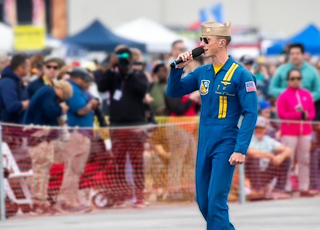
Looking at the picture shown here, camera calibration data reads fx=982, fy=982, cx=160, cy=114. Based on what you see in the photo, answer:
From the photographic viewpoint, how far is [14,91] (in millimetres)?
12328

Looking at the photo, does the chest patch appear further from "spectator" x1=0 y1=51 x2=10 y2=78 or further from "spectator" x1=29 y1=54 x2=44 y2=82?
"spectator" x1=0 y1=51 x2=10 y2=78

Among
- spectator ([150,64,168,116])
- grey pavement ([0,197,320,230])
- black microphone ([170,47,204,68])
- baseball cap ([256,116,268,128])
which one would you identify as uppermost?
black microphone ([170,47,204,68])

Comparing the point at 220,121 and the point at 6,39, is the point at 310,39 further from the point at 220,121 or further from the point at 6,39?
the point at 220,121

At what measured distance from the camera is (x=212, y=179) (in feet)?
26.7

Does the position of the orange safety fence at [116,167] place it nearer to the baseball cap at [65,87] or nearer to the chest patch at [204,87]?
the baseball cap at [65,87]

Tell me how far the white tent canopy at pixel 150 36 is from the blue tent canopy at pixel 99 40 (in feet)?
3.51

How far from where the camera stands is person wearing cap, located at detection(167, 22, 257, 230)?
805cm

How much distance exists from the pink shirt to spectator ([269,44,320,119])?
580 millimetres

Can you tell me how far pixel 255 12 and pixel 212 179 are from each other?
1888 inches

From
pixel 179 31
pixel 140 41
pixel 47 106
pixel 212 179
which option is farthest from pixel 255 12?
pixel 212 179

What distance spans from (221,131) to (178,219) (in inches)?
136

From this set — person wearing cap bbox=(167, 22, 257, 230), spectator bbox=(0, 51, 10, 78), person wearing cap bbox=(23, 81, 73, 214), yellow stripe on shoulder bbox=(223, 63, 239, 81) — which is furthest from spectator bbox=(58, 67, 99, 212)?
yellow stripe on shoulder bbox=(223, 63, 239, 81)

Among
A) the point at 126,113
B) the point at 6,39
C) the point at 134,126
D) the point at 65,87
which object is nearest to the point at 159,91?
the point at 126,113

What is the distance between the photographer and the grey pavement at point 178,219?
10.6 m
